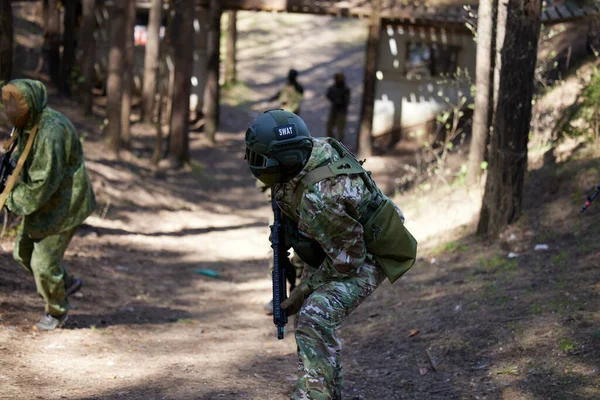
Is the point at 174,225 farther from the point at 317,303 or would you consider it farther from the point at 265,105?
the point at 265,105

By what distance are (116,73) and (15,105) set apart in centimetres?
977

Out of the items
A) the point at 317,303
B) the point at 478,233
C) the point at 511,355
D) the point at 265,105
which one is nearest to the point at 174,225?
the point at 478,233

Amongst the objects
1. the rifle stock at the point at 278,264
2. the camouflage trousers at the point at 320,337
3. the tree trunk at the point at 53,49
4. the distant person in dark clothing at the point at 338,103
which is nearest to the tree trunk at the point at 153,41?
the tree trunk at the point at 53,49

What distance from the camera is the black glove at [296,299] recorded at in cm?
424

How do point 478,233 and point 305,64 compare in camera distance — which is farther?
point 305,64

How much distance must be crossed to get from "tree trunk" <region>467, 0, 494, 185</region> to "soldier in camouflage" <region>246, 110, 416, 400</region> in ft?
25.0

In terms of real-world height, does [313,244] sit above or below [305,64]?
above

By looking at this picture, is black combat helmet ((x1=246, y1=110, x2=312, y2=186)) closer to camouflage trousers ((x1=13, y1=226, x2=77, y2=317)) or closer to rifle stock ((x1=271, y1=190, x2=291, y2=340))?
rifle stock ((x1=271, y1=190, x2=291, y2=340))

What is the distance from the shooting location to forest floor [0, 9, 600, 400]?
17.6 feet

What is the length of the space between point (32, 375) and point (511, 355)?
3.55 meters

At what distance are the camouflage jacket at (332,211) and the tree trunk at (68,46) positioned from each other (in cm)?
1782

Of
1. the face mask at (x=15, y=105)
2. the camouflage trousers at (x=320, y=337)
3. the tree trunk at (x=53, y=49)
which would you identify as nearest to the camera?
the camouflage trousers at (x=320, y=337)

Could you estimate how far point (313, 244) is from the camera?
4.32 metres

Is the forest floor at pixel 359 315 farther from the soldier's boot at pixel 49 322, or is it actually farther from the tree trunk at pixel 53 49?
the tree trunk at pixel 53 49
